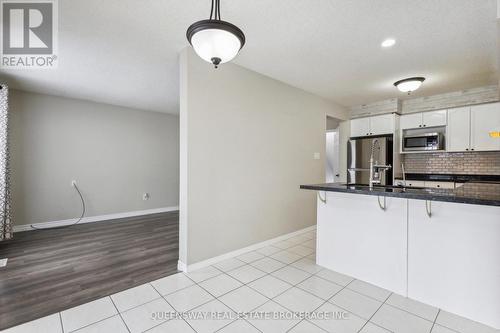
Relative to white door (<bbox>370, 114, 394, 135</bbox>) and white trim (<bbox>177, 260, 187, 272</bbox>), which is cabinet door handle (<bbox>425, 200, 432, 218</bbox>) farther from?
white door (<bbox>370, 114, 394, 135</bbox>)

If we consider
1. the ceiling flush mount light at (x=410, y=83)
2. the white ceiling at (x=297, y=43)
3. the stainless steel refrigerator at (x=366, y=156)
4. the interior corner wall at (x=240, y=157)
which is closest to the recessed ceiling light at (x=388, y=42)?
the white ceiling at (x=297, y=43)

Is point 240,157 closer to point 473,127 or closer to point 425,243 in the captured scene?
point 425,243

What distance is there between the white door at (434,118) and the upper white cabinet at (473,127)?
10 centimetres

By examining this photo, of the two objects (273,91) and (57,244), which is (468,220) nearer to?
(273,91)

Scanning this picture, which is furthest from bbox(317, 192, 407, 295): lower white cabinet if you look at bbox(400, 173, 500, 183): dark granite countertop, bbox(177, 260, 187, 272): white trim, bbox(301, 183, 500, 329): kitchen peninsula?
bbox(400, 173, 500, 183): dark granite countertop

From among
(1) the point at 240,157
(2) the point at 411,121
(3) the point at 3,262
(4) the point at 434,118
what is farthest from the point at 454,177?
(3) the point at 3,262

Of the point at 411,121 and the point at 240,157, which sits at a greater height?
the point at 411,121

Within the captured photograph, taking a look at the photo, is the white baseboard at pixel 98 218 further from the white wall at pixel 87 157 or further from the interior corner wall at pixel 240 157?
the interior corner wall at pixel 240 157

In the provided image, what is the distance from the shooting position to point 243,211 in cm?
318

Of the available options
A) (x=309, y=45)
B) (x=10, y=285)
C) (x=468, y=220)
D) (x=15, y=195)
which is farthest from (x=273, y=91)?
(x=15, y=195)

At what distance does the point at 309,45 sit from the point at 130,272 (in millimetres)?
3376

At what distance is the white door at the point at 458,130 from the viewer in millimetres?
4012

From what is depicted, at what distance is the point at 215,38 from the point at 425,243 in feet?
7.99

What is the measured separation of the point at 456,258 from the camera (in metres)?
1.86
